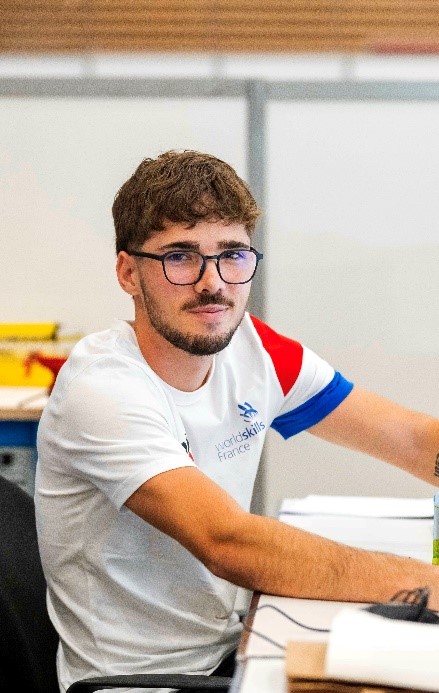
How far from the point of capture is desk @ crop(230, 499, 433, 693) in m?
1.06

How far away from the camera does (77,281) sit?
3.06m

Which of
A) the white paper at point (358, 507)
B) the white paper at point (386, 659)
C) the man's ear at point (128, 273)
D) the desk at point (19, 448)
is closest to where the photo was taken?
the white paper at point (386, 659)

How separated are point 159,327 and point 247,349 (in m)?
0.24

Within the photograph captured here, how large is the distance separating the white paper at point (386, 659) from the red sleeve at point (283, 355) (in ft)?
2.73

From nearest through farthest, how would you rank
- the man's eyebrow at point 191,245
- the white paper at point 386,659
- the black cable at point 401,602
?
the white paper at point 386,659, the black cable at point 401,602, the man's eyebrow at point 191,245

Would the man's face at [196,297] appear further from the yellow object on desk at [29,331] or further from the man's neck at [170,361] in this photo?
the yellow object on desk at [29,331]

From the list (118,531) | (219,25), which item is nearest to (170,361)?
(118,531)

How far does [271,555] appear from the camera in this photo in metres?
1.29

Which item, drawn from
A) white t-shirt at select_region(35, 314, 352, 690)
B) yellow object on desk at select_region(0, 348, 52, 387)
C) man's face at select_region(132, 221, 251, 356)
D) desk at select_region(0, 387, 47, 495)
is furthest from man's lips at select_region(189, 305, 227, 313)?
yellow object on desk at select_region(0, 348, 52, 387)

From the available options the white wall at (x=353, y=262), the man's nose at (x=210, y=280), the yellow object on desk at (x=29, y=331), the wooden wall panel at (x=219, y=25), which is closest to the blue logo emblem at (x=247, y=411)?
the man's nose at (x=210, y=280)

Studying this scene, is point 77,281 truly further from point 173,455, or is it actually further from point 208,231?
point 173,455

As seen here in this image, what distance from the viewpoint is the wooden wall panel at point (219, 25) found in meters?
3.86

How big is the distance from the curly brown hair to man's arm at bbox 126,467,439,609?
0.44 meters

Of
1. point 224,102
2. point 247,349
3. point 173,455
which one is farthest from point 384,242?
point 173,455
